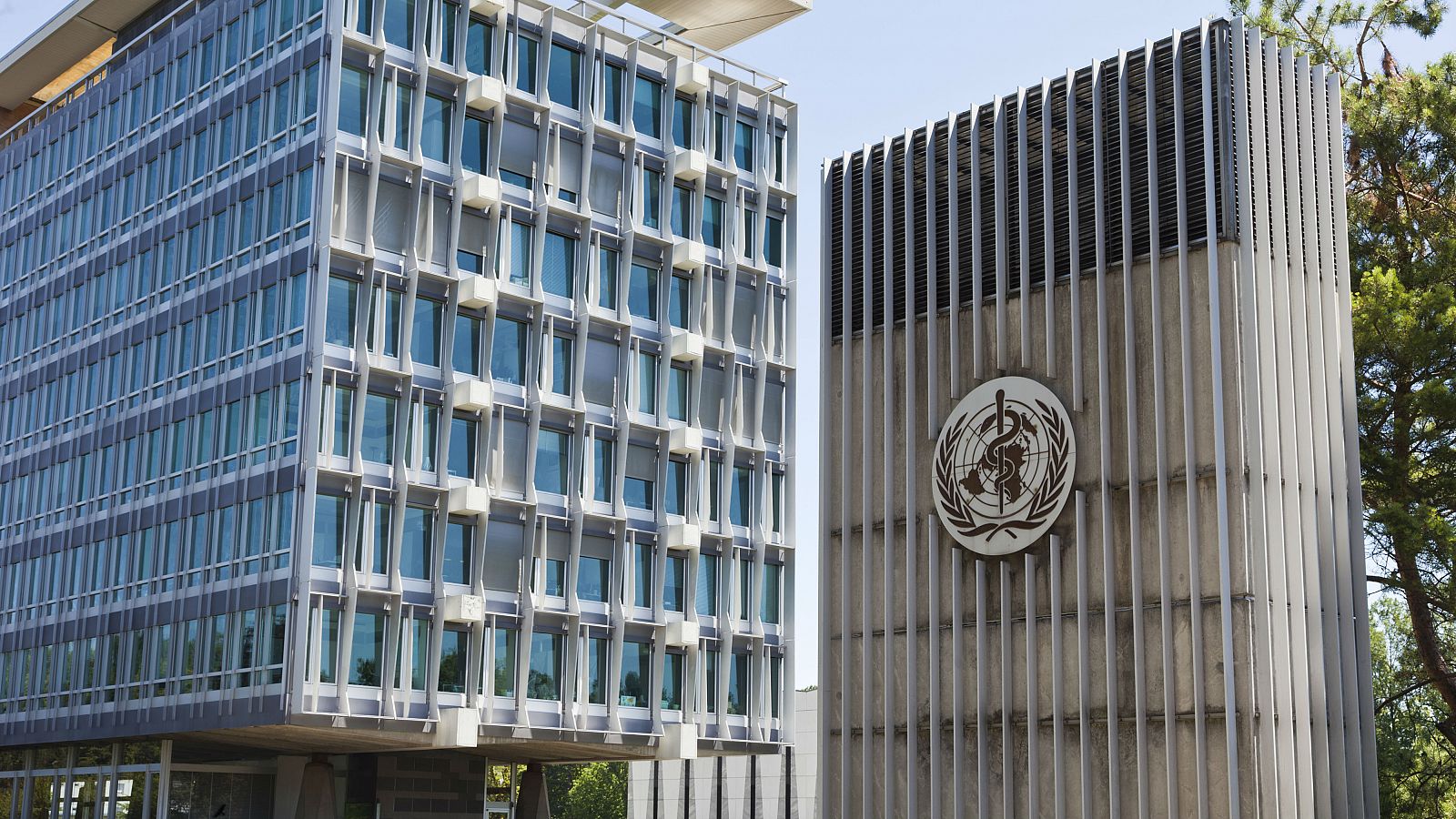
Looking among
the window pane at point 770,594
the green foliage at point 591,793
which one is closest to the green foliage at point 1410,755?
the window pane at point 770,594

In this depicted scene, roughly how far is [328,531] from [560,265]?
29.6 ft

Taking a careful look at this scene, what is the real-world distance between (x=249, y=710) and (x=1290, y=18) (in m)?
26.7

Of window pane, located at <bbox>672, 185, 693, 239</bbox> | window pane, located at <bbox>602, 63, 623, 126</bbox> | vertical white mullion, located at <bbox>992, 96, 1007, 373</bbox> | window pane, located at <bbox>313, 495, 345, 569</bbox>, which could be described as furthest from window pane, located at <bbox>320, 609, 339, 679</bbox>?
vertical white mullion, located at <bbox>992, 96, 1007, 373</bbox>

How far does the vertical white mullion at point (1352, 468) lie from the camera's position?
2708 cm

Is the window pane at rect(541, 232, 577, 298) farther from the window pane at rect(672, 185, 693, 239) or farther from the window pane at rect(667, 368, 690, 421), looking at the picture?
the window pane at rect(667, 368, 690, 421)

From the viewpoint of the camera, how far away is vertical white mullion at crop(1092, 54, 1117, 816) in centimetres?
2744

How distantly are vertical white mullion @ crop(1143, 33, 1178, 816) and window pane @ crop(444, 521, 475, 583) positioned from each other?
16821 millimetres

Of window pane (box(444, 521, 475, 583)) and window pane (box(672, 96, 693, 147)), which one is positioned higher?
window pane (box(672, 96, 693, 147))

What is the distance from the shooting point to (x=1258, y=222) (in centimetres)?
2772

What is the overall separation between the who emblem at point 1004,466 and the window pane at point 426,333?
13.0 meters

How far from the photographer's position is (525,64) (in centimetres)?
4191

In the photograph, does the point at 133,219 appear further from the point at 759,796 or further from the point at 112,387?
the point at 759,796

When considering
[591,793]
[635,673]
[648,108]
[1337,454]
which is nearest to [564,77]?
[648,108]

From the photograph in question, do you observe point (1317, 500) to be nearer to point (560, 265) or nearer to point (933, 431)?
point (933, 431)
